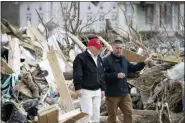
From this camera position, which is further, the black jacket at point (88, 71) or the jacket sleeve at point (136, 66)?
the jacket sleeve at point (136, 66)

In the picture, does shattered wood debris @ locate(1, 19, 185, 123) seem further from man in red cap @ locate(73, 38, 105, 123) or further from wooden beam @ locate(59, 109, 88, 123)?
man in red cap @ locate(73, 38, 105, 123)

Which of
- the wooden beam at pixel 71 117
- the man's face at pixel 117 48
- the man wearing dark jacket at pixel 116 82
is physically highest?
the man's face at pixel 117 48

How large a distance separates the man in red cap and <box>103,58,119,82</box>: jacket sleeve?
12 centimetres

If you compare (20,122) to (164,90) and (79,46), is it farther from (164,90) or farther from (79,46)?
(79,46)

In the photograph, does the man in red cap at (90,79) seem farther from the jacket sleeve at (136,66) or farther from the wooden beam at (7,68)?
the wooden beam at (7,68)

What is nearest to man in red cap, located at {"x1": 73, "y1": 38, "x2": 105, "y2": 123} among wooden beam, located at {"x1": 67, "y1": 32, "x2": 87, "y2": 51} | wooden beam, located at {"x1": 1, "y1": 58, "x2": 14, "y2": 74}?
wooden beam, located at {"x1": 1, "y1": 58, "x2": 14, "y2": 74}

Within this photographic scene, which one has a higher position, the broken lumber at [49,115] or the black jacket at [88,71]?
the black jacket at [88,71]

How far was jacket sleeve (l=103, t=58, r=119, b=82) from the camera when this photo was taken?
6950 millimetres

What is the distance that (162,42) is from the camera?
12602mm

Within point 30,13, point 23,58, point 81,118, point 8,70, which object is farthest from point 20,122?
point 30,13

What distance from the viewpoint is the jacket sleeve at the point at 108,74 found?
6.95 m

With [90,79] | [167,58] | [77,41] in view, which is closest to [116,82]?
[90,79]

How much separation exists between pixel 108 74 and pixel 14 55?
399 cm

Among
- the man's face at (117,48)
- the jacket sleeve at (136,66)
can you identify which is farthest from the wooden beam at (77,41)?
the man's face at (117,48)
